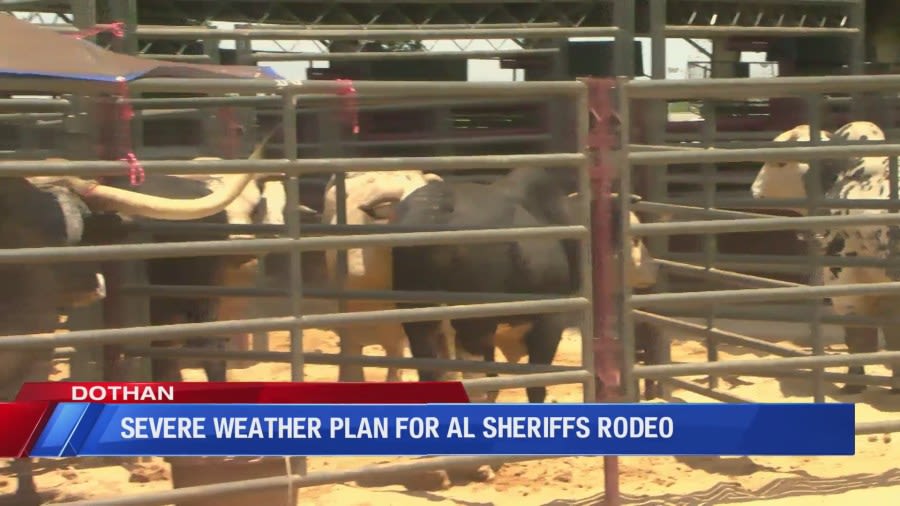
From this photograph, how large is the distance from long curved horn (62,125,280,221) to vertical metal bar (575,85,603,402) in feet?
3.67

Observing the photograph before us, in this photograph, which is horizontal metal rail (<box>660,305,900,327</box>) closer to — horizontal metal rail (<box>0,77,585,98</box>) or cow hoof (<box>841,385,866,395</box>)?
cow hoof (<box>841,385,866,395</box>)

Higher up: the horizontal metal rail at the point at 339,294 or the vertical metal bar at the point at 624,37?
the vertical metal bar at the point at 624,37

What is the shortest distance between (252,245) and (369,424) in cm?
69

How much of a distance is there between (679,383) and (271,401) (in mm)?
2620

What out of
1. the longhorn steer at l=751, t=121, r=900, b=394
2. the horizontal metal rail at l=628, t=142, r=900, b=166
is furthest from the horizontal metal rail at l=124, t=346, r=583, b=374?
the longhorn steer at l=751, t=121, r=900, b=394

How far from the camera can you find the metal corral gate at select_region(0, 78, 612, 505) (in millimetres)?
3371

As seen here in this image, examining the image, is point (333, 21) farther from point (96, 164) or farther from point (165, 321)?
point (96, 164)

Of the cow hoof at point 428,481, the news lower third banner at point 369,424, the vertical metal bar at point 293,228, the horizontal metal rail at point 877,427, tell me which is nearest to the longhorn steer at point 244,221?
the cow hoof at point 428,481

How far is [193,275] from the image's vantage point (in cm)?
515

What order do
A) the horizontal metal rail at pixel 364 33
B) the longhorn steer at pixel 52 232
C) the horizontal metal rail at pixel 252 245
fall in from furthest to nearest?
the horizontal metal rail at pixel 364 33 → the longhorn steer at pixel 52 232 → the horizontal metal rail at pixel 252 245

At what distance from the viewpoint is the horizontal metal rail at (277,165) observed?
333 centimetres

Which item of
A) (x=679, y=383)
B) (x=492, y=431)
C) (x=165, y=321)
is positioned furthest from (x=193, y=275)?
(x=679, y=383)

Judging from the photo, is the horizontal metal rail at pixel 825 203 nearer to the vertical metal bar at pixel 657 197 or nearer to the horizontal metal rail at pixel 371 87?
the vertical metal bar at pixel 657 197

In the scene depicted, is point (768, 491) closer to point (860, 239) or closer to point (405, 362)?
point (405, 362)
